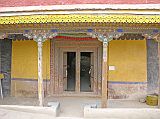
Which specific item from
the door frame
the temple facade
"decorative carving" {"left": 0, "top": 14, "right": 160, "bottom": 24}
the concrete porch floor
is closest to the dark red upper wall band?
the temple facade

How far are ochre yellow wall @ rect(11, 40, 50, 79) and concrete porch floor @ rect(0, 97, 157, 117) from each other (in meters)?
1.25

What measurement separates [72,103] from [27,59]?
10.7 feet

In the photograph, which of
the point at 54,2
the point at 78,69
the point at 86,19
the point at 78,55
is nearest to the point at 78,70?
the point at 78,69

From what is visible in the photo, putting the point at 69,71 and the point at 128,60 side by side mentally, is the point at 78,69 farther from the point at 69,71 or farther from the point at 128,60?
the point at 128,60

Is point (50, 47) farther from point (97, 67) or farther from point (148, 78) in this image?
point (148, 78)

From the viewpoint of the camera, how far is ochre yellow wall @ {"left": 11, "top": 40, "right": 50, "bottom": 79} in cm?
1359

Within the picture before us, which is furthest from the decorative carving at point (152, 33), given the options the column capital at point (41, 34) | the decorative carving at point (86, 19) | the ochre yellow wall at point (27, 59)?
the ochre yellow wall at point (27, 59)

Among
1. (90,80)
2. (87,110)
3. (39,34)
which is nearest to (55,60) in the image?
(90,80)

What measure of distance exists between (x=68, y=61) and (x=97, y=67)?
1.45 metres

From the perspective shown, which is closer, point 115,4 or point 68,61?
point 115,4

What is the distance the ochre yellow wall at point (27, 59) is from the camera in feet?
44.6

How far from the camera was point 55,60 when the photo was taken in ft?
44.9

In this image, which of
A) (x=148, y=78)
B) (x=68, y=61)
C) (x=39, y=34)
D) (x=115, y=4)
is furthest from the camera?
(x=68, y=61)

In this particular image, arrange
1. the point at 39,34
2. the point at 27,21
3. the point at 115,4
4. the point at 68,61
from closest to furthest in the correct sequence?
the point at 27,21 → the point at 39,34 → the point at 115,4 → the point at 68,61
